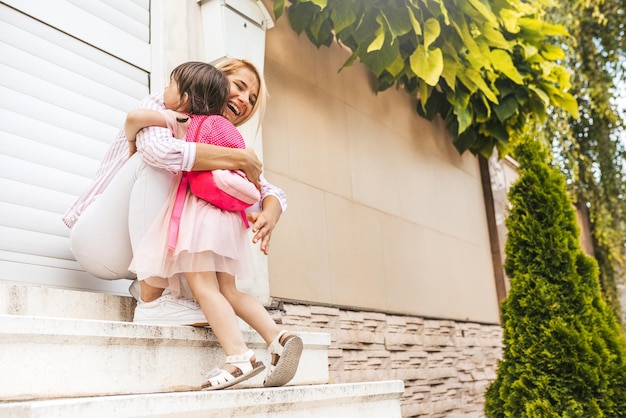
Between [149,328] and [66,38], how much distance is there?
1.36 meters

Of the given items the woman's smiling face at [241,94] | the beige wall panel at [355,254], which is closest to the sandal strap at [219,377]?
the woman's smiling face at [241,94]

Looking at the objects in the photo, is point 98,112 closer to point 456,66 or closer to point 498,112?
point 456,66

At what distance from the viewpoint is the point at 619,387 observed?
3.23 meters

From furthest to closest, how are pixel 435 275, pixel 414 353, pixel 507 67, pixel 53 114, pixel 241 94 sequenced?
pixel 435 275
pixel 414 353
pixel 507 67
pixel 53 114
pixel 241 94

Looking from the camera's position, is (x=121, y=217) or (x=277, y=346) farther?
(x=121, y=217)

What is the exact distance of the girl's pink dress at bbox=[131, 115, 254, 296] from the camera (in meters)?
1.81

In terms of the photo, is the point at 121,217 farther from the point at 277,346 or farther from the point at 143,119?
the point at 277,346

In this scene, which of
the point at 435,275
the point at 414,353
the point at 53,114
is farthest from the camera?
the point at 435,275

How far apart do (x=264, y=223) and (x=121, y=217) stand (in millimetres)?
449

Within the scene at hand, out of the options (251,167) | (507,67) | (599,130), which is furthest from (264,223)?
(599,130)

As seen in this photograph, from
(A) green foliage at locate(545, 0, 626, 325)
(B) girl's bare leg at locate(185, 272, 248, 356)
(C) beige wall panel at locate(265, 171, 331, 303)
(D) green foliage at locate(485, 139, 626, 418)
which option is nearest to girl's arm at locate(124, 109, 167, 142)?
(B) girl's bare leg at locate(185, 272, 248, 356)

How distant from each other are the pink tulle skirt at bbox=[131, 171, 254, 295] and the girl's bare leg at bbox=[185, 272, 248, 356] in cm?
3

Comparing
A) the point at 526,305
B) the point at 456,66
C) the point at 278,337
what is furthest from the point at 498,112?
the point at 278,337

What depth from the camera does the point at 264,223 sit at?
204 centimetres
